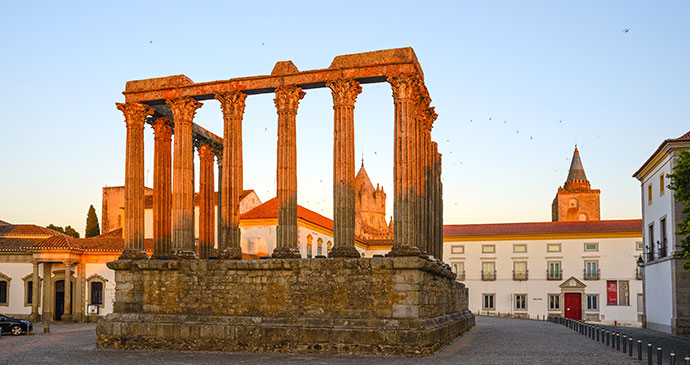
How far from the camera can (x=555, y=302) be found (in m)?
64.2

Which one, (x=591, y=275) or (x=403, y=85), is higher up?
(x=403, y=85)

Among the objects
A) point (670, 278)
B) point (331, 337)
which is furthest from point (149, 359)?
point (670, 278)

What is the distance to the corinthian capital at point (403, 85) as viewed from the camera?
23047 millimetres

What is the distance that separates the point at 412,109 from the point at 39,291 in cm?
3194

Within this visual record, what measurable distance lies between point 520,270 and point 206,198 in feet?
138

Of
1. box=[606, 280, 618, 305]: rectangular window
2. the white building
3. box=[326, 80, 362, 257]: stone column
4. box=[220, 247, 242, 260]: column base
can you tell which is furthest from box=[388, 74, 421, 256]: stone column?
box=[606, 280, 618, 305]: rectangular window

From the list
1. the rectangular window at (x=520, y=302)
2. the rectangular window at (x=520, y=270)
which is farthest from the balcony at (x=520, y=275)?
the rectangular window at (x=520, y=302)

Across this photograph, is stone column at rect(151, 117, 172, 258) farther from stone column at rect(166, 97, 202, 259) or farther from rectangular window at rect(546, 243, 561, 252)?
rectangular window at rect(546, 243, 561, 252)

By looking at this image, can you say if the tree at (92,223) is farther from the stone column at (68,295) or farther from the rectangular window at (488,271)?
the rectangular window at (488,271)

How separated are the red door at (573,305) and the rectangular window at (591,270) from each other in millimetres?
1880

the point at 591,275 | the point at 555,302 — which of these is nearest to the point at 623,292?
the point at 591,275

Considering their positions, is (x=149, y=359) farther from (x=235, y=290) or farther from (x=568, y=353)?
(x=568, y=353)

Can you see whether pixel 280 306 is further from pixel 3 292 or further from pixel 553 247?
pixel 553 247

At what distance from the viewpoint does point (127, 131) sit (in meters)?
27.0
